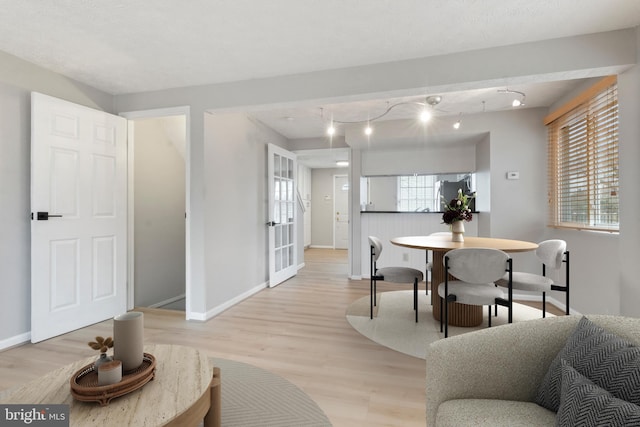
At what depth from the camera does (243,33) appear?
220 cm

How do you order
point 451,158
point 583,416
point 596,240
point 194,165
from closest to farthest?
1. point 583,416
2. point 596,240
3. point 194,165
4. point 451,158

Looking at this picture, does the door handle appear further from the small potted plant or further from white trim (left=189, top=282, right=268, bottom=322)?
the small potted plant

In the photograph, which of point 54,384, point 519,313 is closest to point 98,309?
point 54,384

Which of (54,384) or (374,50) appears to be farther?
(374,50)

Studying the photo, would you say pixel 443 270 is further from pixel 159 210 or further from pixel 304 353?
pixel 159 210

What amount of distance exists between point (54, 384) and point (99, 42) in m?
2.29

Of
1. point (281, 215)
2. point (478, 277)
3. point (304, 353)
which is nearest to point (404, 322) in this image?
point (478, 277)

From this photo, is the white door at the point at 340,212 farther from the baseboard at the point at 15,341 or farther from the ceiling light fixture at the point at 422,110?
the baseboard at the point at 15,341

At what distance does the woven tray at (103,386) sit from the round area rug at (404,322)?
1831mm

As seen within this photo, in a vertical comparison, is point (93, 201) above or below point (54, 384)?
above

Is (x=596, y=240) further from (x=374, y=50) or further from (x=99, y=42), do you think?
(x=99, y=42)

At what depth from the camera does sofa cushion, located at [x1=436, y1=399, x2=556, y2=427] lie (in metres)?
0.97

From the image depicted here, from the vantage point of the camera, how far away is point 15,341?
2504mm

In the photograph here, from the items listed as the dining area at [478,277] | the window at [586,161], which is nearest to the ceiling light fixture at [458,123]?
the window at [586,161]
